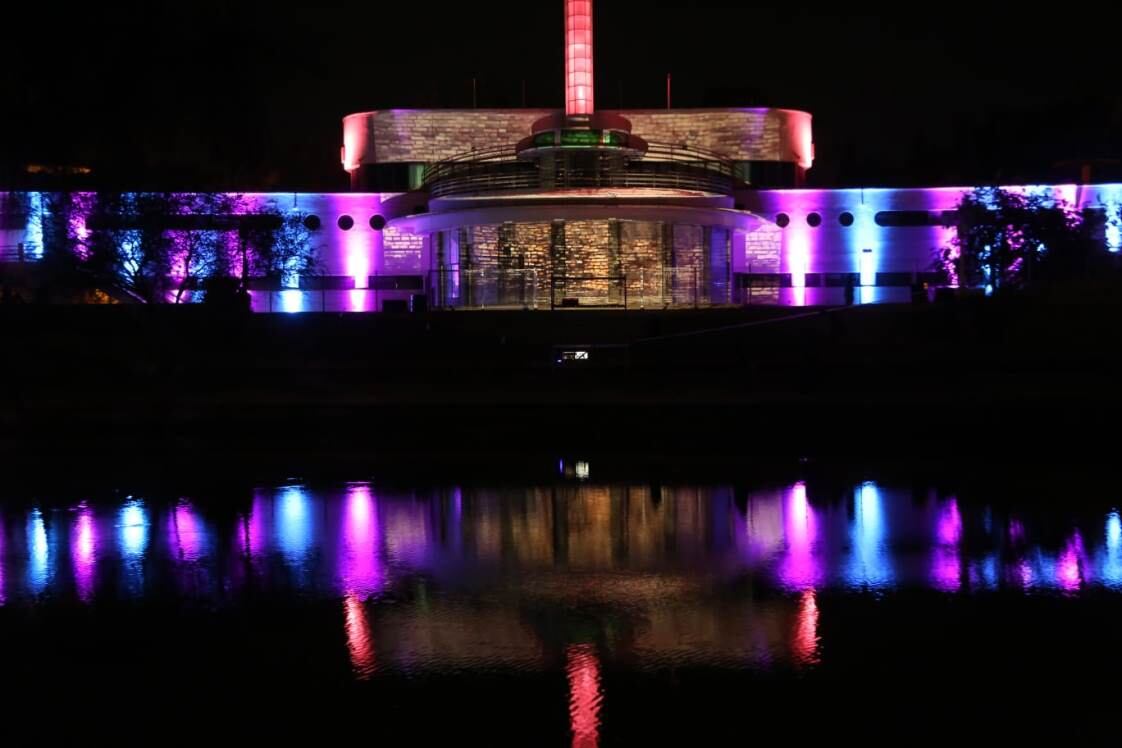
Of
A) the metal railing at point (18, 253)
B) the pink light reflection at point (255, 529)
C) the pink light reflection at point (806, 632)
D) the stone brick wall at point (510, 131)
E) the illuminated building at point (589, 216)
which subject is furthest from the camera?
the stone brick wall at point (510, 131)

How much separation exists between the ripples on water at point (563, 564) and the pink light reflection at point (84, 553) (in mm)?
31

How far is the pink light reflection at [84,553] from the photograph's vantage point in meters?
9.39

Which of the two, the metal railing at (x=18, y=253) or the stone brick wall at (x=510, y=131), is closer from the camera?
the metal railing at (x=18, y=253)

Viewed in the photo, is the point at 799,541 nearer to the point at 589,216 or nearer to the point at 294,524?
the point at 294,524

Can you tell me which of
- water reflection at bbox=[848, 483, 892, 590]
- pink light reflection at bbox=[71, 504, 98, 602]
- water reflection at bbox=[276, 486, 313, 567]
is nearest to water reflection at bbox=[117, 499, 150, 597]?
pink light reflection at bbox=[71, 504, 98, 602]

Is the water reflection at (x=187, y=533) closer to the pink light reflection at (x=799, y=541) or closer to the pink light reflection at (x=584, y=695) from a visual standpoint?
the pink light reflection at (x=584, y=695)

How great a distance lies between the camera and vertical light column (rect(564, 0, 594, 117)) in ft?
148

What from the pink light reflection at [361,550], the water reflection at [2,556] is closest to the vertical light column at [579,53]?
the pink light reflection at [361,550]

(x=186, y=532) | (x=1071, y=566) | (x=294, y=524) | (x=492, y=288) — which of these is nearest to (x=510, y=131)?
(x=492, y=288)

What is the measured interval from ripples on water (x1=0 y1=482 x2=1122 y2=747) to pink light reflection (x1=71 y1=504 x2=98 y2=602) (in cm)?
3

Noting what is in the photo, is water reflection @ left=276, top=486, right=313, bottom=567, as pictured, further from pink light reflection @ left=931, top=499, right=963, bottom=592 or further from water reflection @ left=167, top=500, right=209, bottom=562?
pink light reflection @ left=931, top=499, right=963, bottom=592

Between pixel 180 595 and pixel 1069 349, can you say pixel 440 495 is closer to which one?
pixel 180 595

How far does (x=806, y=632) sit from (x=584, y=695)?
6.73 feet

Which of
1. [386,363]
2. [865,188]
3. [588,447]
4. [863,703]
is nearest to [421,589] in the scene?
[863,703]
